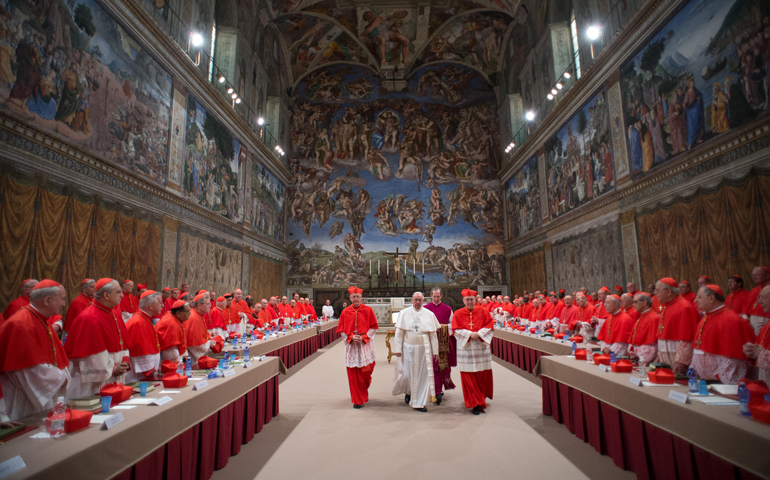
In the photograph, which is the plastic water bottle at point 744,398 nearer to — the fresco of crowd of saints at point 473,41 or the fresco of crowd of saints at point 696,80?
the fresco of crowd of saints at point 696,80

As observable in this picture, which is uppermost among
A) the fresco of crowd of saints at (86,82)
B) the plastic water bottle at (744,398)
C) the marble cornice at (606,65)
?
the marble cornice at (606,65)

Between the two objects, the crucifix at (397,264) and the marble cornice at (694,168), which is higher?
the marble cornice at (694,168)

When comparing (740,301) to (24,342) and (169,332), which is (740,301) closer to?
(169,332)

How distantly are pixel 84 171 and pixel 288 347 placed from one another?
6223 millimetres

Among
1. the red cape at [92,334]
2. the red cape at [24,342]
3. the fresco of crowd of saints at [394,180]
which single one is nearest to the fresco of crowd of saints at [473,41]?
the fresco of crowd of saints at [394,180]

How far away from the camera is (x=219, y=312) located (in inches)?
355

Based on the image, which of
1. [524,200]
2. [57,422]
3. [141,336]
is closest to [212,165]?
[141,336]

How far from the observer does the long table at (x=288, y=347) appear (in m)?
7.81

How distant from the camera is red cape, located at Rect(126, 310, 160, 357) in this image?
4488 mm

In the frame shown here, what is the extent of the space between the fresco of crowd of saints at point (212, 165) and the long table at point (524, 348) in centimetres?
1122

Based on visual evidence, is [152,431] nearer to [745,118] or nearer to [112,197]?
[112,197]

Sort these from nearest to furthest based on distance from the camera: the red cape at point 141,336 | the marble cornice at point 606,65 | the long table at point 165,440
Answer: the long table at point 165,440
the red cape at point 141,336
the marble cornice at point 606,65

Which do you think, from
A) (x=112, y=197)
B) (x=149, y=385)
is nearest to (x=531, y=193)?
(x=112, y=197)

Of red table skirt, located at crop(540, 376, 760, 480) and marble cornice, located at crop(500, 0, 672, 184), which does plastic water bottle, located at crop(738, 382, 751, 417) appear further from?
marble cornice, located at crop(500, 0, 672, 184)
